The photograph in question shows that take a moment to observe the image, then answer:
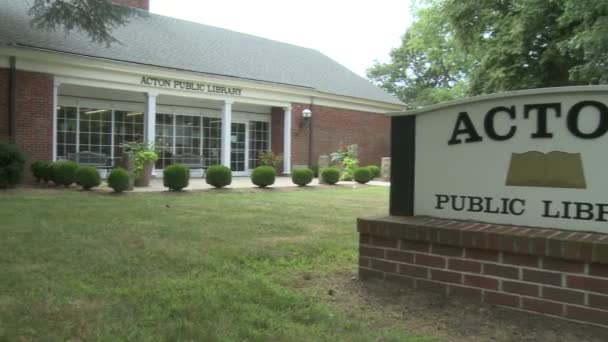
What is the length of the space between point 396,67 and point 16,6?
4245cm

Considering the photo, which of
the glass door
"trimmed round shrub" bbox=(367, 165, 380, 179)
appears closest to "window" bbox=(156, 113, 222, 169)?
the glass door

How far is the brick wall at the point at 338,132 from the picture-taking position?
73.8 feet

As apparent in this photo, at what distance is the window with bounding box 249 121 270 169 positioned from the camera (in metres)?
22.8

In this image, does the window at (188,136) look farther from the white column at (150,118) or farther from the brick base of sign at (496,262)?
the brick base of sign at (496,262)

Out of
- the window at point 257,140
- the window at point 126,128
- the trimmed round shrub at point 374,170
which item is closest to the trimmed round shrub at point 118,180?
the window at point 126,128

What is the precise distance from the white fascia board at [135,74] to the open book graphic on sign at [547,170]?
14.5 m

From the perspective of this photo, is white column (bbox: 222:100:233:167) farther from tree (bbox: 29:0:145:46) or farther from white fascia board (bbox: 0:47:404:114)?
tree (bbox: 29:0:145:46)

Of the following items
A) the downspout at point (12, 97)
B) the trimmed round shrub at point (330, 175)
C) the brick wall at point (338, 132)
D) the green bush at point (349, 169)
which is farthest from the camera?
the brick wall at point (338, 132)

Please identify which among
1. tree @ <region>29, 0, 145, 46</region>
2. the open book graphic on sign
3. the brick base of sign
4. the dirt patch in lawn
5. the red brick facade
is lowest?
the dirt patch in lawn

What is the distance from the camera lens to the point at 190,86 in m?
18.7

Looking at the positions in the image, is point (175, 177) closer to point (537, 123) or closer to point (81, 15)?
point (81, 15)

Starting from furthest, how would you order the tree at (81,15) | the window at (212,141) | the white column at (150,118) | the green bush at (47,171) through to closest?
the window at (212,141) < the white column at (150,118) < the tree at (81,15) < the green bush at (47,171)

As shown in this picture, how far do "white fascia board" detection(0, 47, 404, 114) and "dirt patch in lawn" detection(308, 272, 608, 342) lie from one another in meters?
13.8

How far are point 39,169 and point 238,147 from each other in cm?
910
